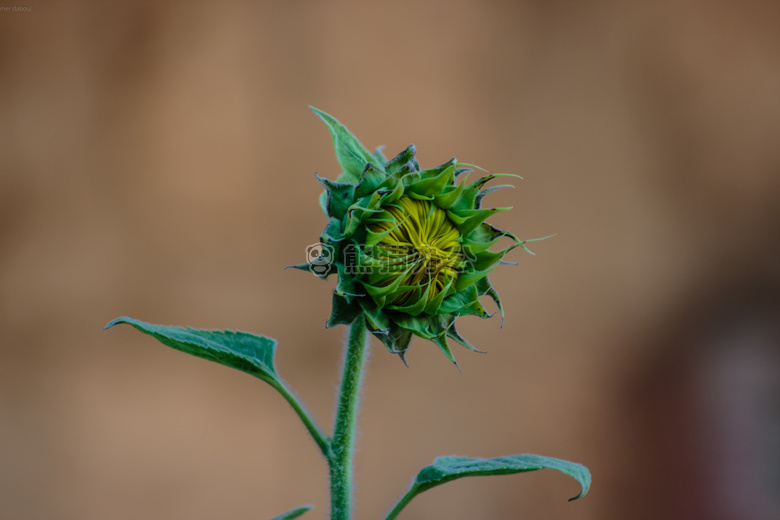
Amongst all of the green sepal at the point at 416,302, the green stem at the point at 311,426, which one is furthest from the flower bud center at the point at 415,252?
the green stem at the point at 311,426

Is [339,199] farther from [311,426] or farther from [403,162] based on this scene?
[311,426]

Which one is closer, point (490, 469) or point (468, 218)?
point (490, 469)

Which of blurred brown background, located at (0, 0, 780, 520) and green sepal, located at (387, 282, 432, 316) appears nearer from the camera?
green sepal, located at (387, 282, 432, 316)

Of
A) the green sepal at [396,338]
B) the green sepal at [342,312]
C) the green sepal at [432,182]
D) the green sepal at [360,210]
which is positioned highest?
the green sepal at [432,182]

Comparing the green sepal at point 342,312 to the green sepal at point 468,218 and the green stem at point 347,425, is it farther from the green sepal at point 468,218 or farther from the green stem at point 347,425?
the green sepal at point 468,218

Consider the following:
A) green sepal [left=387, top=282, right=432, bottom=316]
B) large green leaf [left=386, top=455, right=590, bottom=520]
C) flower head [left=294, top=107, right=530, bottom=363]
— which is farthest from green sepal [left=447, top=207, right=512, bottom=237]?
large green leaf [left=386, top=455, right=590, bottom=520]

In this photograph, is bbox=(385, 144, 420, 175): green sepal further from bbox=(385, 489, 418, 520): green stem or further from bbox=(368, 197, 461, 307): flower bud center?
bbox=(385, 489, 418, 520): green stem

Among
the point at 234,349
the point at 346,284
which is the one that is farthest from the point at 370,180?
the point at 234,349

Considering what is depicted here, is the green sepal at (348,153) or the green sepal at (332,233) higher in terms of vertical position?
the green sepal at (348,153)
